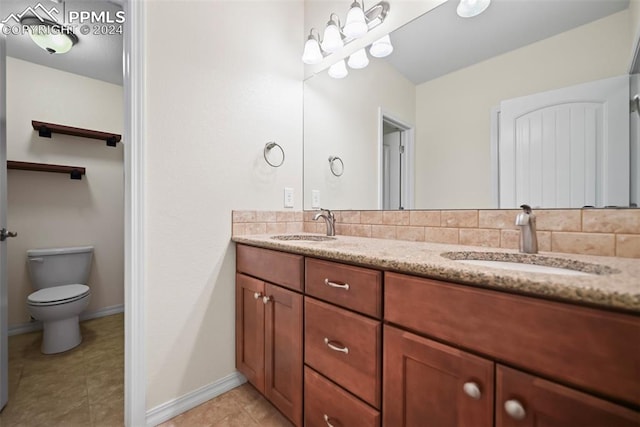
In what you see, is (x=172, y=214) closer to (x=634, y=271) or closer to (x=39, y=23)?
(x=634, y=271)

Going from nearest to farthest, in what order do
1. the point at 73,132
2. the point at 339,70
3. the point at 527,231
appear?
the point at 527,231, the point at 339,70, the point at 73,132

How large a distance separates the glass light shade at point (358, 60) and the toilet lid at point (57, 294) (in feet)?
8.37

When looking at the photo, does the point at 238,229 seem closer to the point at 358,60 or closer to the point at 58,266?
the point at 358,60

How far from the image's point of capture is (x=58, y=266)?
2.23 metres

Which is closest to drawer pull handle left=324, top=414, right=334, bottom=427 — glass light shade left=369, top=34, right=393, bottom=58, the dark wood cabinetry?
the dark wood cabinetry

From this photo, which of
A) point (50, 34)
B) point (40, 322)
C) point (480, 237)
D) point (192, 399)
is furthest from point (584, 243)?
point (40, 322)

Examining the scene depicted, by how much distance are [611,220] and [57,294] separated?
3135mm

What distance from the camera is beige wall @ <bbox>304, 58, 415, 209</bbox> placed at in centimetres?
153

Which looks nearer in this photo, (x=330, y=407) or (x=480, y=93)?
(x=330, y=407)

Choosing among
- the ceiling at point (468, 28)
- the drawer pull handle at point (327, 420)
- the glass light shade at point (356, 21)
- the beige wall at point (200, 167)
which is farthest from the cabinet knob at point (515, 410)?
the glass light shade at point (356, 21)

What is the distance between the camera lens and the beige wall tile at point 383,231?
4.76 feet

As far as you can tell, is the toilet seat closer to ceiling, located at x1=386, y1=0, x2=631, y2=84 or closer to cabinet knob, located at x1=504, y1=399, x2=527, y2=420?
cabinet knob, located at x1=504, y1=399, x2=527, y2=420

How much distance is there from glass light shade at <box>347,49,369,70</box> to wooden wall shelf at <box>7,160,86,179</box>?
258 cm

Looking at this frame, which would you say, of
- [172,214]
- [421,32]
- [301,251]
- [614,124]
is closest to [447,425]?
[301,251]
